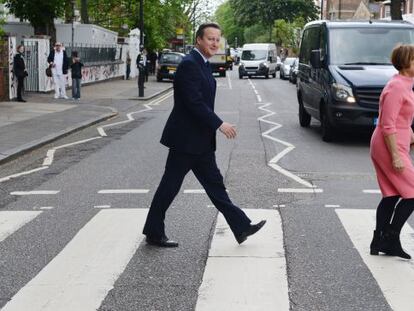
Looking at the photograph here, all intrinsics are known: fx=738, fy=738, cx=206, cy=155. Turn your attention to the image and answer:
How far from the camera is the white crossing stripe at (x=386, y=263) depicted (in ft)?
15.8

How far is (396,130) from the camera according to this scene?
220 inches

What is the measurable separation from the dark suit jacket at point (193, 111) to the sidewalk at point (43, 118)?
6144 mm

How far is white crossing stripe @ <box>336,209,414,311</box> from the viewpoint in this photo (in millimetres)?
4824

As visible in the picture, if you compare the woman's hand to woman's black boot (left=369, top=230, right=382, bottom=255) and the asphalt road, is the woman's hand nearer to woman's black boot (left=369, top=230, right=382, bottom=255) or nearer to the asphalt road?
woman's black boot (left=369, top=230, right=382, bottom=255)

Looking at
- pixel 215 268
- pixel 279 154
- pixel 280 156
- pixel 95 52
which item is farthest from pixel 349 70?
pixel 95 52

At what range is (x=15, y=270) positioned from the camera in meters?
5.46

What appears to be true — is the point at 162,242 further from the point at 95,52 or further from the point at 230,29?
the point at 230,29

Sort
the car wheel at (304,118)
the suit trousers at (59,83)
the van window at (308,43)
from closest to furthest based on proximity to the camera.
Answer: the van window at (308,43), the car wheel at (304,118), the suit trousers at (59,83)

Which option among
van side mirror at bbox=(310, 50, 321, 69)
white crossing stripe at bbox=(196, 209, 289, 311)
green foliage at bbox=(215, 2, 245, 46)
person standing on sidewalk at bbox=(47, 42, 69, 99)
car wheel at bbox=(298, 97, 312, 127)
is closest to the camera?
white crossing stripe at bbox=(196, 209, 289, 311)

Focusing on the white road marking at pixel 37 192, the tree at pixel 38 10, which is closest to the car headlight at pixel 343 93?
the white road marking at pixel 37 192

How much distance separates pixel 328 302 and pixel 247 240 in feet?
5.63

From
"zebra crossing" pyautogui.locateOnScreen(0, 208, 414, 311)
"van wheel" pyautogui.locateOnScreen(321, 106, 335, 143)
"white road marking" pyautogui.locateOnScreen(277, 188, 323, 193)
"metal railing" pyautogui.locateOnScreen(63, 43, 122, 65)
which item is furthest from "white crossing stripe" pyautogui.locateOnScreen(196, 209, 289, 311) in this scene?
"metal railing" pyautogui.locateOnScreen(63, 43, 122, 65)

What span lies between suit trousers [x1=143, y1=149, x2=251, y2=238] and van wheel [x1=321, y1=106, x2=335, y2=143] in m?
7.55

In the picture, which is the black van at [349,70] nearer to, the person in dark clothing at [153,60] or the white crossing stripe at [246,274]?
the white crossing stripe at [246,274]
